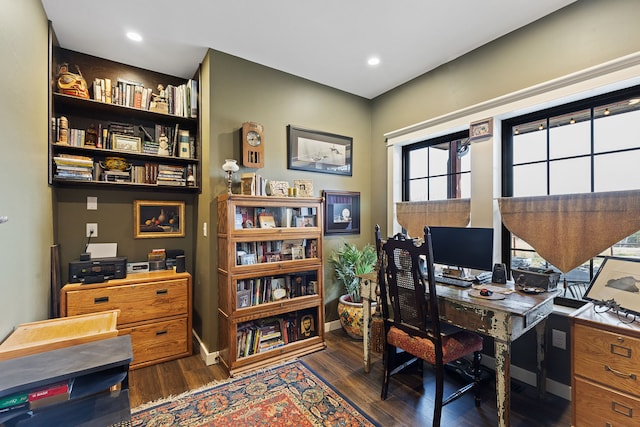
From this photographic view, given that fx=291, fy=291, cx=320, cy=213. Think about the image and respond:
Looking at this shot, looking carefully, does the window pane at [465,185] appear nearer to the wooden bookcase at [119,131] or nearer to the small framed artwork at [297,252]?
the small framed artwork at [297,252]

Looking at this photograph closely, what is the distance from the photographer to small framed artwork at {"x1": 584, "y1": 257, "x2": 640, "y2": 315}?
5.49 feet

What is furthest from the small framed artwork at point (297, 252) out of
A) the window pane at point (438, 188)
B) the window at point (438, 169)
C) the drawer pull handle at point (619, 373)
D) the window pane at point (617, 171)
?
the window pane at point (617, 171)

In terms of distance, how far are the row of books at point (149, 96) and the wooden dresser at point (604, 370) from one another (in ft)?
11.6

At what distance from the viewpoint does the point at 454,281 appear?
2.25 metres

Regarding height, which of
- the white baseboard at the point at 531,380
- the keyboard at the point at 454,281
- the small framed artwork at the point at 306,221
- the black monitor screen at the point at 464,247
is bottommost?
Answer: the white baseboard at the point at 531,380

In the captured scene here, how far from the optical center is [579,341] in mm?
1676

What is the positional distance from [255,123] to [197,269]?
1.67m

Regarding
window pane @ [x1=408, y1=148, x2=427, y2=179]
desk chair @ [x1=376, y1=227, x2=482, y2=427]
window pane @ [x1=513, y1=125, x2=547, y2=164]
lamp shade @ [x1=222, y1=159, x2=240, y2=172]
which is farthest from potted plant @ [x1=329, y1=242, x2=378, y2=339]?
window pane @ [x1=513, y1=125, x2=547, y2=164]

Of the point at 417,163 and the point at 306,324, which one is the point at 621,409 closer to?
the point at 306,324

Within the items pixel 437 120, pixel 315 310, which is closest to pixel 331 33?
pixel 437 120

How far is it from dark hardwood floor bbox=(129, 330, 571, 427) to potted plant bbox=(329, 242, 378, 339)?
30 centimetres

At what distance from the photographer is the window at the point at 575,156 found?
6.51ft

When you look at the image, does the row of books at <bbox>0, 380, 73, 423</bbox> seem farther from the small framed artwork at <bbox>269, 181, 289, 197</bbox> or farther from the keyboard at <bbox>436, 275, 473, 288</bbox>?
the keyboard at <bbox>436, 275, 473, 288</bbox>

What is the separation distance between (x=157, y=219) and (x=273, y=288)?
1478 mm
